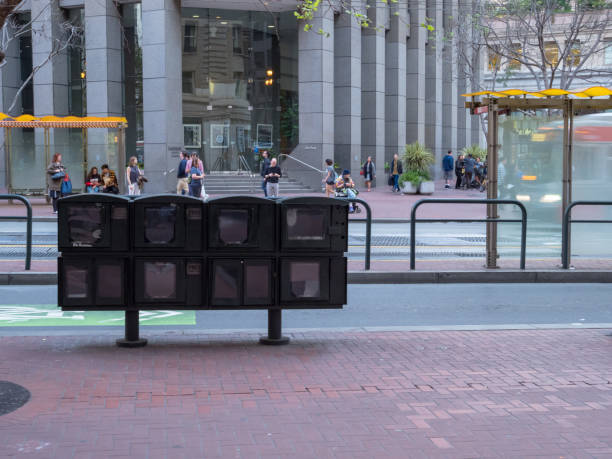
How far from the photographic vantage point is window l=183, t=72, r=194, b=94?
39625 millimetres

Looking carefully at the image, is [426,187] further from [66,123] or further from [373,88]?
[66,123]

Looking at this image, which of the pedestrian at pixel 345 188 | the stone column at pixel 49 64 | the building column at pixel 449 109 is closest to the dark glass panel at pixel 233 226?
the pedestrian at pixel 345 188

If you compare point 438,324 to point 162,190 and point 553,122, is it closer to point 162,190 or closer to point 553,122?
point 553,122

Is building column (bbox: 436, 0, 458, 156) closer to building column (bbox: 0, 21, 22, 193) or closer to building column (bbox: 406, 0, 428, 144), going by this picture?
building column (bbox: 406, 0, 428, 144)

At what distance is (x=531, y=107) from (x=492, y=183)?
1.42m

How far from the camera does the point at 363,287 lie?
11719 mm

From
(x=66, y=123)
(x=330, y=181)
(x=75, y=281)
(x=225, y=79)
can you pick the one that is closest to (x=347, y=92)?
(x=225, y=79)

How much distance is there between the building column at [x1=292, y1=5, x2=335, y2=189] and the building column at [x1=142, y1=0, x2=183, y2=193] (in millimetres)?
6275

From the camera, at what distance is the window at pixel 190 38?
1528 inches

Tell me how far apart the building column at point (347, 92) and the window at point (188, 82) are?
23.6 ft

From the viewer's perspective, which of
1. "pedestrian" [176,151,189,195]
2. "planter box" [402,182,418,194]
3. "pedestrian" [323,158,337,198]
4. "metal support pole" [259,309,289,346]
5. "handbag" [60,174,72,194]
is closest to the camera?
"metal support pole" [259,309,289,346]

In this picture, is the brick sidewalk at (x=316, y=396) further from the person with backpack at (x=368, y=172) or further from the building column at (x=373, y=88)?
the building column at (x=373, y=88)

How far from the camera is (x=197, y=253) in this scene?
7133 millimetres

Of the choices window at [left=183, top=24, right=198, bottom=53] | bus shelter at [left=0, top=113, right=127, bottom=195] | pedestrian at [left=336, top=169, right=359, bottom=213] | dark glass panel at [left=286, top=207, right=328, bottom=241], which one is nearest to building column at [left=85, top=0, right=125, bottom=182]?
window at [left=183, top=24, right=198, bottom=53]
